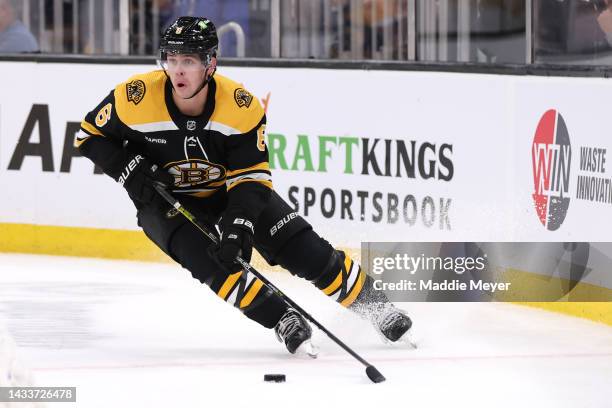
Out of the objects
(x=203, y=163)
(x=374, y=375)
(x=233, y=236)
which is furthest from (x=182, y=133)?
(x=374, y=375)

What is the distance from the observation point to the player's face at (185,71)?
4629mm

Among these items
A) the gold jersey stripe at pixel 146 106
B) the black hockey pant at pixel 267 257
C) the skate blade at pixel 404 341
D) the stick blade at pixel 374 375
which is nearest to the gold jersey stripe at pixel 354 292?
the black hockey pant at pixel 267 257

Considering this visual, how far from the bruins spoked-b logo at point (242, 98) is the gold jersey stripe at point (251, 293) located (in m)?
0.58

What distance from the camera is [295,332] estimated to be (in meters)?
4.76

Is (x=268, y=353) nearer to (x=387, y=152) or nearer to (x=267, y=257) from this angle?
(x=267, y=257)

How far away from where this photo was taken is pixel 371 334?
17.4ft

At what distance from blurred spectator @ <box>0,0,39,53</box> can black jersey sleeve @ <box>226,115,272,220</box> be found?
3.32 metres

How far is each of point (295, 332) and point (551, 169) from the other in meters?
1.65

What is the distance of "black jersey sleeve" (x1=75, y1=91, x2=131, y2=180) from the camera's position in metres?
4.77

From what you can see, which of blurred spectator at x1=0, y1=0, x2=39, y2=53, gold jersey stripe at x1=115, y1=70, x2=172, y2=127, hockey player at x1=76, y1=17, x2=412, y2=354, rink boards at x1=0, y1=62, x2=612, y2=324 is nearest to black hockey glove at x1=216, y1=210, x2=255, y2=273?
hockey player at x1=76, y1=17, x2=412, y2=354

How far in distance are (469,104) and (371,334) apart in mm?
1561

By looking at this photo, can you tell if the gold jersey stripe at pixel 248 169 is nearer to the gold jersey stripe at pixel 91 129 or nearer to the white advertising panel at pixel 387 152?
the gold jersey stripe at pixel 91 129

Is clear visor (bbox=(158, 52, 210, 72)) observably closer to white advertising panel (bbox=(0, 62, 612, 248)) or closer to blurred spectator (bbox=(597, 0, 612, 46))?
white advertising panel (bbox=(0, 62, 612, 248))

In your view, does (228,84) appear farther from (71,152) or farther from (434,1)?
(71,152)
